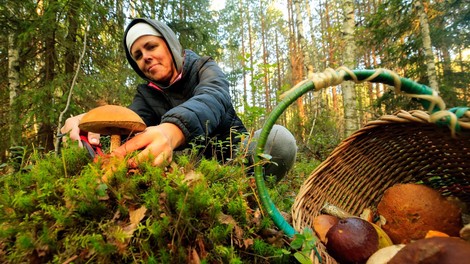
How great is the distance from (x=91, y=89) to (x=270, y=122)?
16.8 ft

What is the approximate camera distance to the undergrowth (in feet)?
3.28

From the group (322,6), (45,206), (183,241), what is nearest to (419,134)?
(183,241)

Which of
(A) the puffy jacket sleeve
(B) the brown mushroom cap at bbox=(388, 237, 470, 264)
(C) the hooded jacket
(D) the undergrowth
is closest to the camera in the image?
(B) the brown mushroom cap at bbox=(388, 237, 470, 264)

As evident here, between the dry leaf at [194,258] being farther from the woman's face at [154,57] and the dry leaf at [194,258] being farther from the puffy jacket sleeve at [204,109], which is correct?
the woman's face at [154,57]

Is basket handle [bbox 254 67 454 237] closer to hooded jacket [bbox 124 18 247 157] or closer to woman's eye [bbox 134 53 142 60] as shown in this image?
hooded jacket [bbox 124 18 247 157]

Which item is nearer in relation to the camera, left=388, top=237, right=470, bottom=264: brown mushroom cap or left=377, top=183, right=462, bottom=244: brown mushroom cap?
left=388, top=237, right=470, bottom=264: brown mushroom cap

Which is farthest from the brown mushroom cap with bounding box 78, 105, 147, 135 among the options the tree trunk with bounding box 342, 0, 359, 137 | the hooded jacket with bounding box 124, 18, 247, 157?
the tree trunk with bounding box 342, 0, 359, 137

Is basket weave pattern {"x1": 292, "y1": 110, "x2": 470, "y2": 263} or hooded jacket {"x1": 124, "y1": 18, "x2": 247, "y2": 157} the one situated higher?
hooded jacket {"x1": 124, "y1": 18, "x2": 247, "y2": 157}

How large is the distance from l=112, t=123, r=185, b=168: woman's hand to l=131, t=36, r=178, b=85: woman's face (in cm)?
154

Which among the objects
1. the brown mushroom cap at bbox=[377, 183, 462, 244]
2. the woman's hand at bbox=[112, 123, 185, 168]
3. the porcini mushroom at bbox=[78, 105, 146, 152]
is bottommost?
the brown mushroom cap at bbox=[377, 183, 462, 244]

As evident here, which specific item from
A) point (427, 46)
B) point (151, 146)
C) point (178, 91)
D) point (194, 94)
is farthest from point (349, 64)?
point (151, 146)

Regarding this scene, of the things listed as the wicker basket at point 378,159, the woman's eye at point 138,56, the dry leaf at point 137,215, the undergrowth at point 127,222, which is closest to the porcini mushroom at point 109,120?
Result: the undergrowth at point 127,222

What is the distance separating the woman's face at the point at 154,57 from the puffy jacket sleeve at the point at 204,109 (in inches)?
16.1

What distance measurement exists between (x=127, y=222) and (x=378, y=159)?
1.51m
